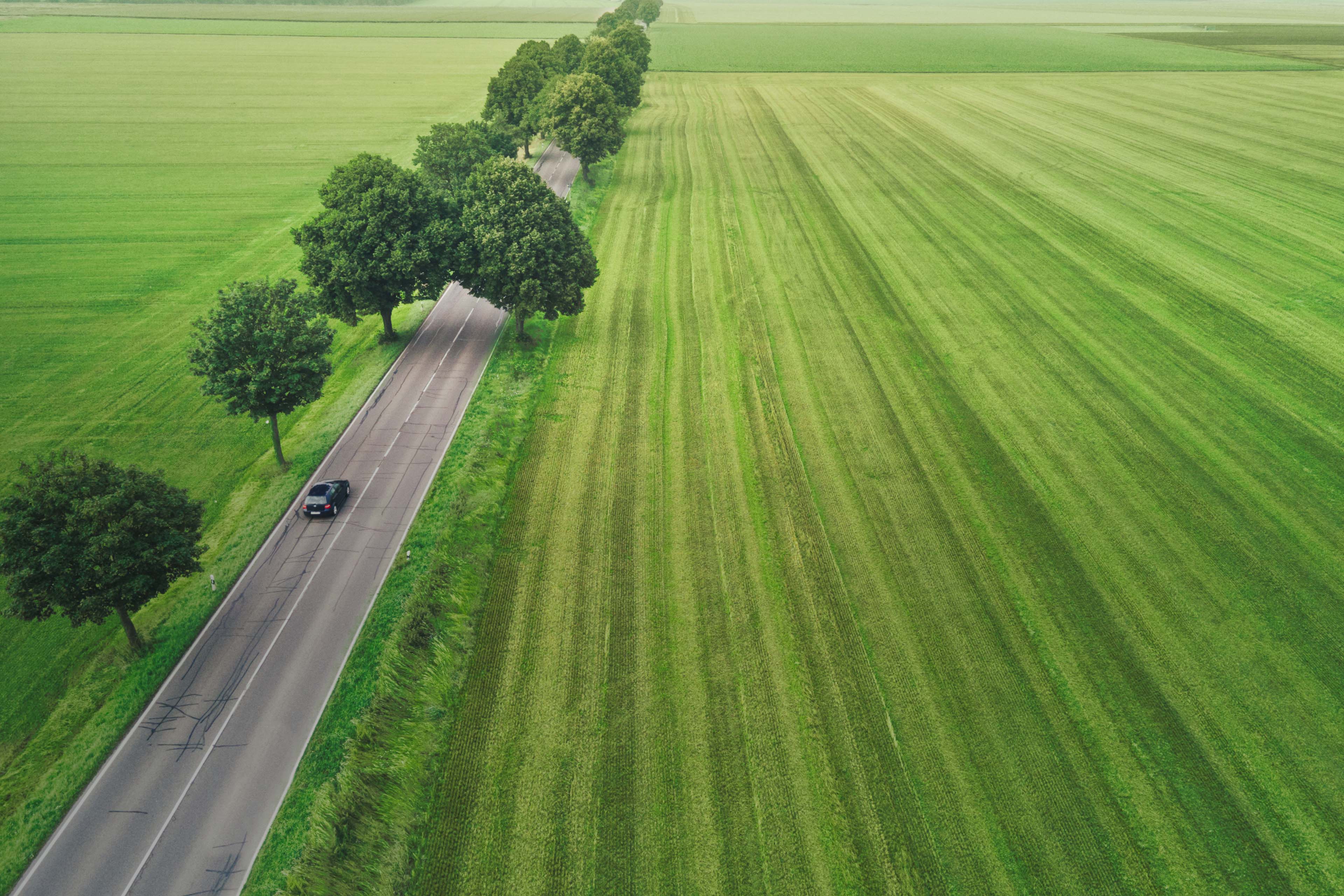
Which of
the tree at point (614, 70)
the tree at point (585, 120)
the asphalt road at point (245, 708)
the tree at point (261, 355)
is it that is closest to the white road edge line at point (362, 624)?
the asphalt road at point (245, 708)

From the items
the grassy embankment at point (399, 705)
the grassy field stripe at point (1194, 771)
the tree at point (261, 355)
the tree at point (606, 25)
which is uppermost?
the tree at point (606, 25)

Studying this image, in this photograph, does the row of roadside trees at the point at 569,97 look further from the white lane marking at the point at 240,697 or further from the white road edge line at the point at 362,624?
the white lane marking at the point at 240,697

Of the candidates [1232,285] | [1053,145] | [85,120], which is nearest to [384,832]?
[1232,285]

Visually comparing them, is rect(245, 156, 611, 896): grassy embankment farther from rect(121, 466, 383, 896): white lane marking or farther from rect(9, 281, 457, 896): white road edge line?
rect(9, 281, 457, 896): white road edge line

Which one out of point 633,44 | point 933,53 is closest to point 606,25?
point 633,44

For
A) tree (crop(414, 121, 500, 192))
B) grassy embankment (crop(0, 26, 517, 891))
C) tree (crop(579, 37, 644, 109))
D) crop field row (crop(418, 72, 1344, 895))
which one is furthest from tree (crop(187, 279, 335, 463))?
tree (crop(579, 37, 644, 109))

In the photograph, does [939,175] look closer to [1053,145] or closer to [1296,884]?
[1053,145]
